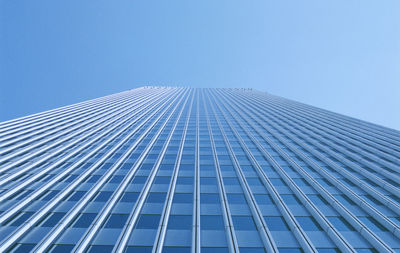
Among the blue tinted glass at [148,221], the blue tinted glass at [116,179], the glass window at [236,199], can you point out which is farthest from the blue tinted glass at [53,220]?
the glass window at [236,199]

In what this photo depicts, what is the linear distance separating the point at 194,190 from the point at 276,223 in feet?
21.3

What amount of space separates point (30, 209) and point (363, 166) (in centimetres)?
2982

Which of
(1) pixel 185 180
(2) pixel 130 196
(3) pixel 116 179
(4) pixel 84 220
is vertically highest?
(3) pixel 116 179

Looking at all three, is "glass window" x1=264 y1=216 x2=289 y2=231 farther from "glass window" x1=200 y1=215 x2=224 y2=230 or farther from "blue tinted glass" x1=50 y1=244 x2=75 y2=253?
"blue tinted glass" x1=50 y1=244 x2=75 y2=253

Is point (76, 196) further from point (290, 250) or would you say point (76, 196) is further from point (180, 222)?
point (290, 250)

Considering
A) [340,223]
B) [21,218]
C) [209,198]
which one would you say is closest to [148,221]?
[209,198]

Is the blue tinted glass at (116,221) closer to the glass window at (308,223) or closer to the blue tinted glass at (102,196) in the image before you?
the blue tinted glass at (102,196)

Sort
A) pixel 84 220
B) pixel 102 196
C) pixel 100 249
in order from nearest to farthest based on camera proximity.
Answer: pixel 100 249, pixel 84 220, pixel 102 196

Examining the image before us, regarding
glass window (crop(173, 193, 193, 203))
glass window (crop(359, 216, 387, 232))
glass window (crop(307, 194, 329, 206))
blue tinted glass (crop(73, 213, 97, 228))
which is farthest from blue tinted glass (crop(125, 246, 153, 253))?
glass window (crop(359, 216, 387, 232))

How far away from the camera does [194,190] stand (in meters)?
15.9

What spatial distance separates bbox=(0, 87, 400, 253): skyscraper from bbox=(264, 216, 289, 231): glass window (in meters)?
0.07

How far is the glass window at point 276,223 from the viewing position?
1227 cm

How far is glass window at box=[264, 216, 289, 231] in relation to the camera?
40.3 ft

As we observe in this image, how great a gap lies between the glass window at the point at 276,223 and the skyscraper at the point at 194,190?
2.6 inches
